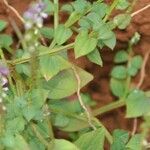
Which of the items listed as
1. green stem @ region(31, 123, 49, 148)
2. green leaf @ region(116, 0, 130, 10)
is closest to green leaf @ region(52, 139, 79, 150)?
green stem @ region(31, 123, 49, 148)

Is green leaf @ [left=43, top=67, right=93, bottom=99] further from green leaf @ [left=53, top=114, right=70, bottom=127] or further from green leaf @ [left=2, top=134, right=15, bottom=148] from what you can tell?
green leaf @ [left=2, top=134, right=15, bottom=148]

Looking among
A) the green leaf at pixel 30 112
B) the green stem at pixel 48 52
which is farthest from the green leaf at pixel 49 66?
the green leaf at pixel 30 112

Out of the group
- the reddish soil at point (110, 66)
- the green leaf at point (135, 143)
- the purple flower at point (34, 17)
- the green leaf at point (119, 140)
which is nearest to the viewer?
the purple flower at point (34, 17)

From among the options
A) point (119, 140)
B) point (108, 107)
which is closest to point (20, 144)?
point (119, 140)

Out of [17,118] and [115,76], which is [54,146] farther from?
[115,76]

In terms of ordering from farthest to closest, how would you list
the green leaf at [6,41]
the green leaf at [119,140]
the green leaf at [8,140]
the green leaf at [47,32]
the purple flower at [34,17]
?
the green leaf at [6,41] → the green leaf at [47,32] → the green leaf at [119,140] → the green leaf at [8,140] → the purple flower at [34,17]

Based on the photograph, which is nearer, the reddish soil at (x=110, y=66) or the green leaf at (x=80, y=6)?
the green leaf at (x=80, y=6)

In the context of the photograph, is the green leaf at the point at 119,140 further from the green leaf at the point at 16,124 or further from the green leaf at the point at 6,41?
the green leaf at the point at 6,41

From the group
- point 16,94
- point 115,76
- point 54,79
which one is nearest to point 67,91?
point 54,79
